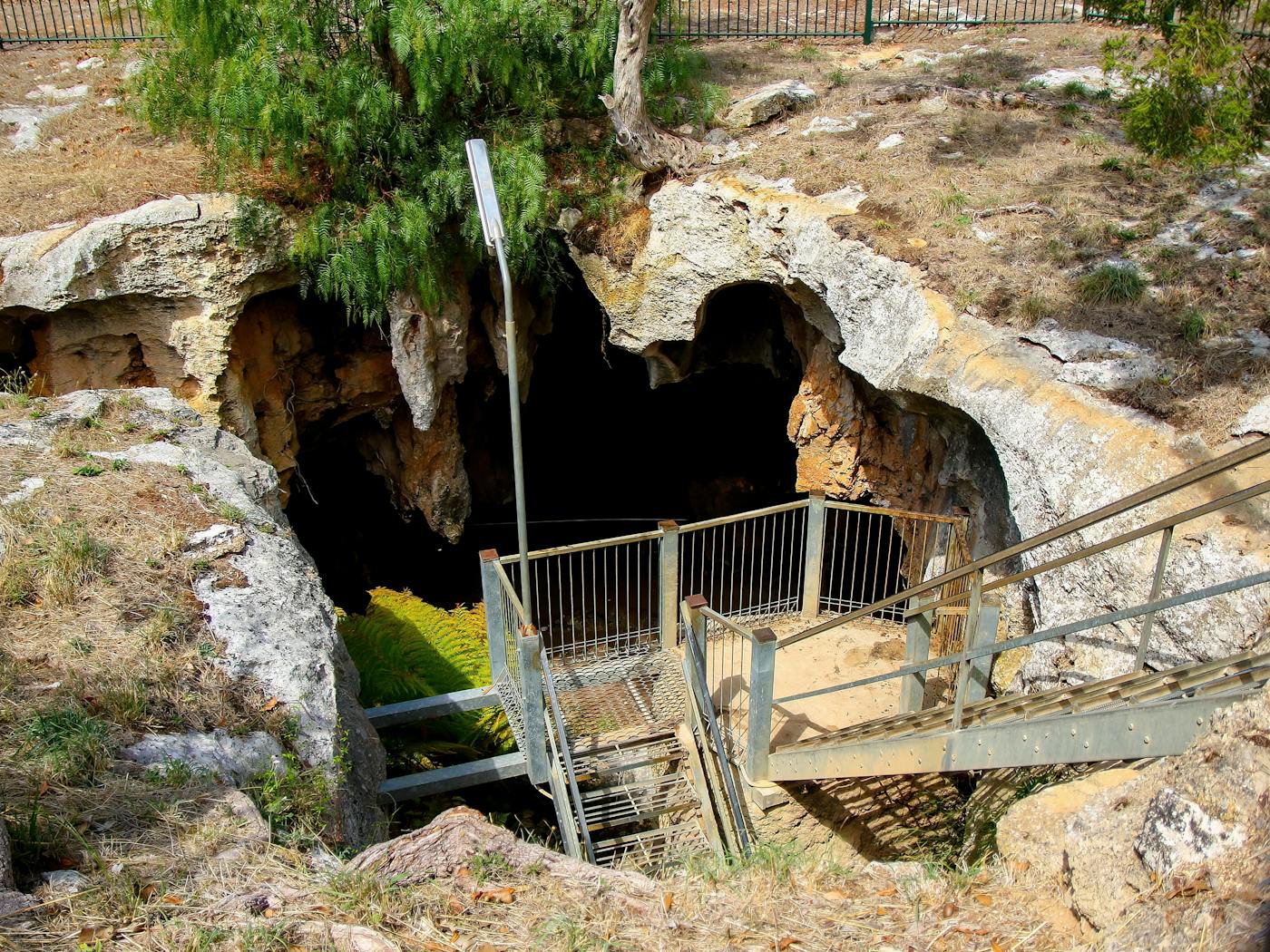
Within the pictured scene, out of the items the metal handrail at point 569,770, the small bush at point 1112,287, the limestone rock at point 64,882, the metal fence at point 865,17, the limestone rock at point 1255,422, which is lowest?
the metal handrail at point 569,770

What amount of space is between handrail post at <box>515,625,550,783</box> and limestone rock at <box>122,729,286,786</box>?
2224 mm

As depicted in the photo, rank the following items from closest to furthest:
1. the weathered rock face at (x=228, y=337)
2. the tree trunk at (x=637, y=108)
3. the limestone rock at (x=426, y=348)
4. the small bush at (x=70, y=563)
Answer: the small bush at (x=70, y=563), the weathered rock face at (x=228, y=337), the tree trunk at (x=637, y=108), the limestone rock at (x=426, y=348)

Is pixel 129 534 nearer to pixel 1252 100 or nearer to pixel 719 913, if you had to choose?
pixel 719 913

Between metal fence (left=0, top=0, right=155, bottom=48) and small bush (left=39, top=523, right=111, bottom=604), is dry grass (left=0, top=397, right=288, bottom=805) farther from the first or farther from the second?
metal fence (left=0, top=0, right=155, bottom=48)

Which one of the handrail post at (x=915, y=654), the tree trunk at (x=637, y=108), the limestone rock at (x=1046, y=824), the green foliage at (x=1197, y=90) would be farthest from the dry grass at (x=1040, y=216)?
the limestone rock at (x=1046, y=824)

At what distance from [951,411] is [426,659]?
5498mm

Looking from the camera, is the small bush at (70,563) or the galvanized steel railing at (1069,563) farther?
the small bush at (70,563)

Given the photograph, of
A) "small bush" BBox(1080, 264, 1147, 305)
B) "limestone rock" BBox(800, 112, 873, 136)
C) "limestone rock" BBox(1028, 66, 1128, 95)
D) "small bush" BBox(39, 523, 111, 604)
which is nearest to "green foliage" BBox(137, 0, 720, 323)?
"limestone rock" BBox(800, 112, 873, 136)

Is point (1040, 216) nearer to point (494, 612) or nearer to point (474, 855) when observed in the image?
point (494, 612)

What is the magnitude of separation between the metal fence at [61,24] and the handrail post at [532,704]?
38.9 ft

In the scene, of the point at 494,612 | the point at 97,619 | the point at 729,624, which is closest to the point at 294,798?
the point at 97,619

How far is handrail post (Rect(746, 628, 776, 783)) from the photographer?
660cm

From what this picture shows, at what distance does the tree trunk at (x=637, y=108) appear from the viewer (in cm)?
993

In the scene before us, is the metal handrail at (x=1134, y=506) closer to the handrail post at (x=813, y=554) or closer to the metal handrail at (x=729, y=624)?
the metal handrail at (x=729, y=624)
